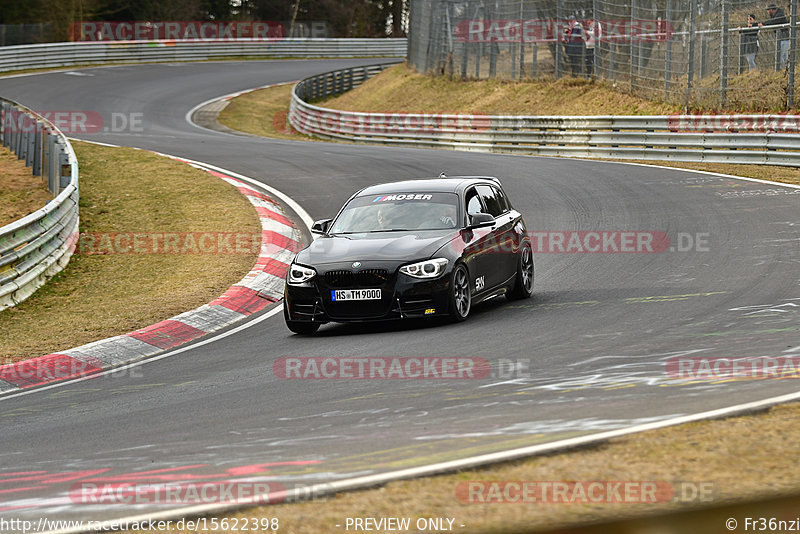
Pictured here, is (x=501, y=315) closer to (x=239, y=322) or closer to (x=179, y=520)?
(x=239, y=322)

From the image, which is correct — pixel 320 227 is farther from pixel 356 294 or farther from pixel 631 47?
pixel 631 47

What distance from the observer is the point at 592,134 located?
27344mm

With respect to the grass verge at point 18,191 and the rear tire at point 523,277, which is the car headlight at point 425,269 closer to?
the rear tire at point 523,277

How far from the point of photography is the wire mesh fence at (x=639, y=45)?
2615 centimetres

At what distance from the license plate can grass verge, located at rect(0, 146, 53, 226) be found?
27.3 ft

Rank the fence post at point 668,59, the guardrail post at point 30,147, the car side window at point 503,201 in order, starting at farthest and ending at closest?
the fence post at point 668,59
the guardrail post at point 30,147
the car side window at point 503,201

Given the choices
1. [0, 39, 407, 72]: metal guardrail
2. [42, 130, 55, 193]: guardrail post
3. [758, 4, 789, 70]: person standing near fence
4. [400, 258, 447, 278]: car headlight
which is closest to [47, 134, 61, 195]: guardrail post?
[42, 130, 55, 193]: guardrail post

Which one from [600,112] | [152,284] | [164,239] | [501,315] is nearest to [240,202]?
[164,239]

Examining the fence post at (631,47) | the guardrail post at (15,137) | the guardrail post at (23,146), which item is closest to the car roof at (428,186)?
the guardrail post at (23,146)

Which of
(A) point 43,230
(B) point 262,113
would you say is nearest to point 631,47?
(B) point 262,113

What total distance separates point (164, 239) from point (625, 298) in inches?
321

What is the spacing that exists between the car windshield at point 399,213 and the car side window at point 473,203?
0.59ft

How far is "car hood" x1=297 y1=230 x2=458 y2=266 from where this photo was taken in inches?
421

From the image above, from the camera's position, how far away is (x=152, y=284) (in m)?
14.2
